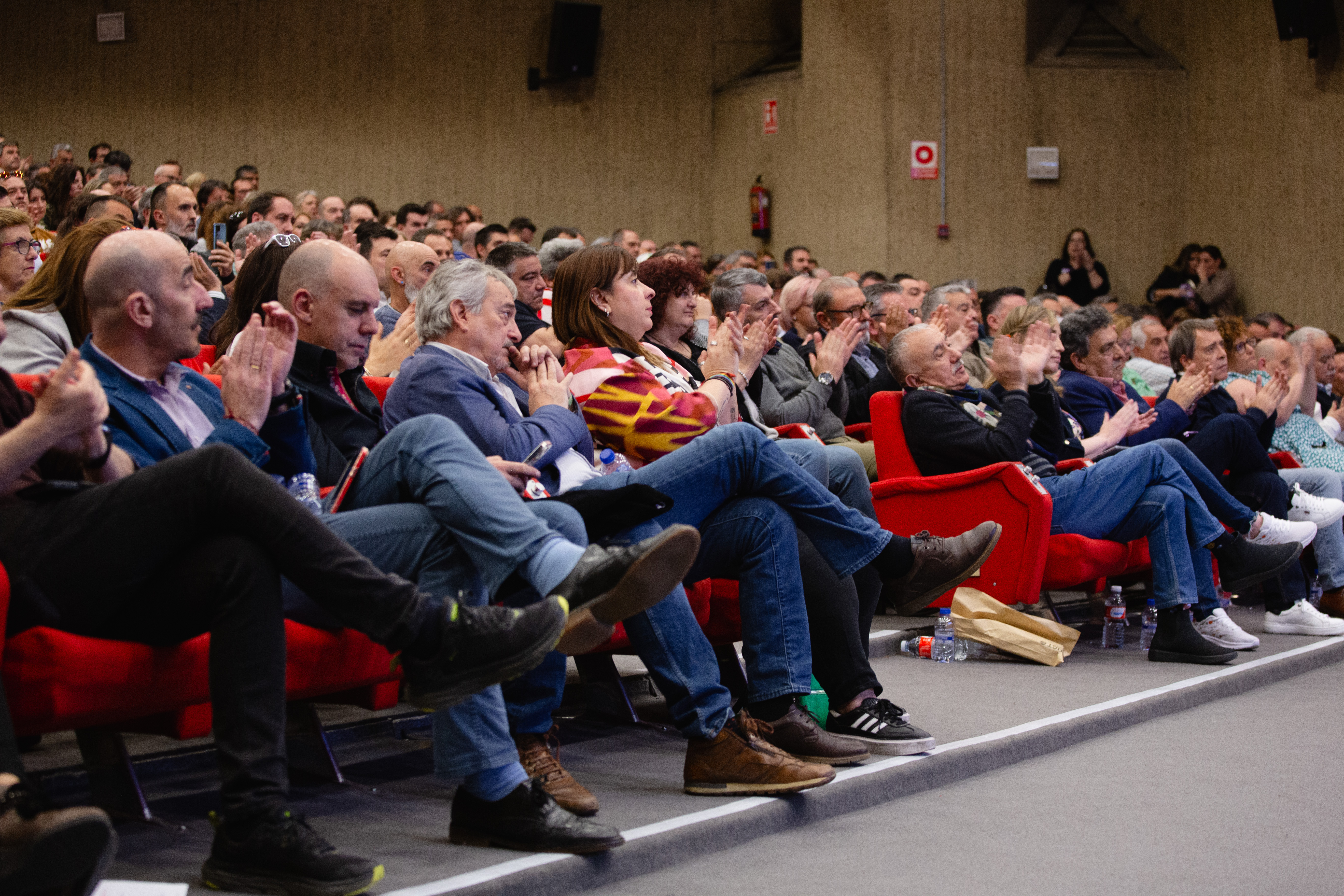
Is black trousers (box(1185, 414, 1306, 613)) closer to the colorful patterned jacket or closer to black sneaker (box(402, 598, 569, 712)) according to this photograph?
the colorful patterned jacket

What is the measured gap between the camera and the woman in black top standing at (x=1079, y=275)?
959 cm

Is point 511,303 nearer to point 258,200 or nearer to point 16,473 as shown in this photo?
point 16,473

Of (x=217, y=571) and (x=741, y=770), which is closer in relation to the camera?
(x=217, y=571)

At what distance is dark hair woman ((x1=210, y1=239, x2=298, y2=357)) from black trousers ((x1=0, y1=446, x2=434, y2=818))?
35.7 inches

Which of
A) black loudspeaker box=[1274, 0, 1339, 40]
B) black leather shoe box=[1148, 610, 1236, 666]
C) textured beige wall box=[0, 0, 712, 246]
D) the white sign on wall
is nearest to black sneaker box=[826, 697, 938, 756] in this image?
black leather shoe box=[1148, 610, 1236, 666]

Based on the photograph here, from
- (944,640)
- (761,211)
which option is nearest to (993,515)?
(944,640)

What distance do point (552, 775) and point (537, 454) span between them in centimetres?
61

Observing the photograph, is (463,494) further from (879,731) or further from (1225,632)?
(1225,632)

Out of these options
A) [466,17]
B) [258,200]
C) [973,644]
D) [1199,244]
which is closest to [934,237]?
[1199,244]

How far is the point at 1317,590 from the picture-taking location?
5098 millimetres

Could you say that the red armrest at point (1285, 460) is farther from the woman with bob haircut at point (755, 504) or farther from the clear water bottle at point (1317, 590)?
the woman with bob haircut at point (755, 504)

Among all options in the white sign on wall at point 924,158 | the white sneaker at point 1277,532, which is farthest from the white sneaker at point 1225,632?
the white sign on wall at point 924,158

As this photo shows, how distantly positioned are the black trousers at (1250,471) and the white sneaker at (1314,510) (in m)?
0.10

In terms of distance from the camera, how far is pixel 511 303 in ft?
9.24
